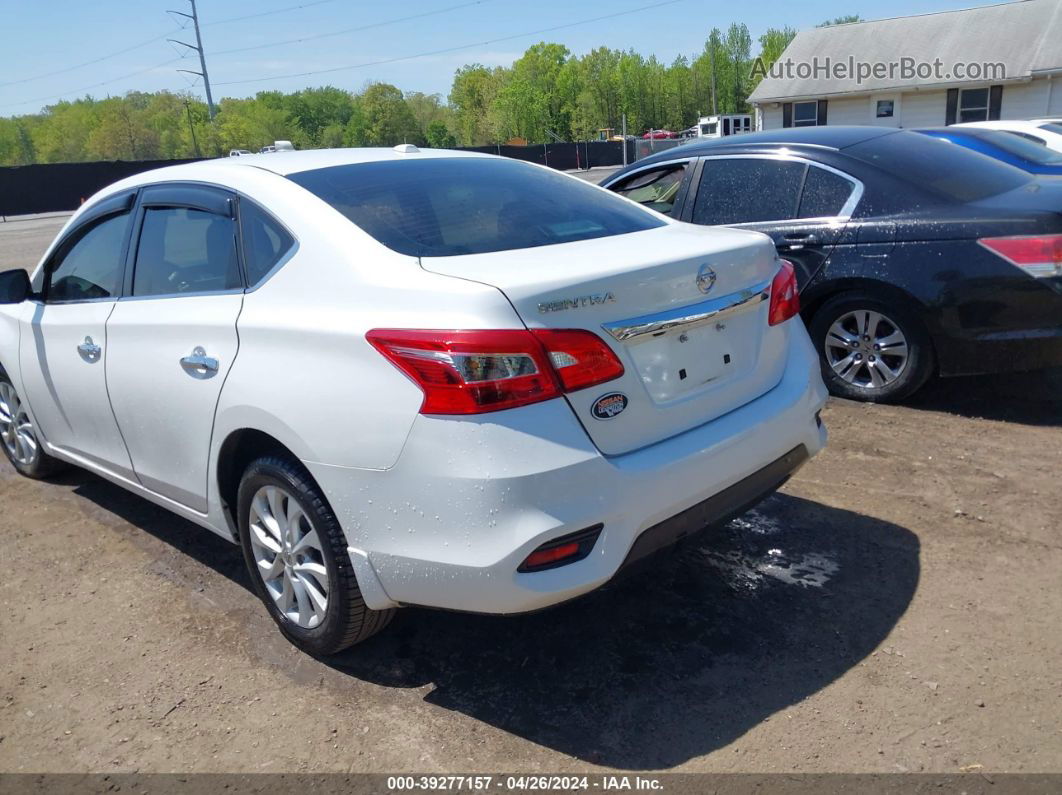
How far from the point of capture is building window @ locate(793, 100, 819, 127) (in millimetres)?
39969

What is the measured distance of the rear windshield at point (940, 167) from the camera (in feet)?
16.5

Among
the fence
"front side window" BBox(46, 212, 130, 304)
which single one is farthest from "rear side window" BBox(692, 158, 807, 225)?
the fence

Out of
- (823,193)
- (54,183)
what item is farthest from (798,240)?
(54,183)

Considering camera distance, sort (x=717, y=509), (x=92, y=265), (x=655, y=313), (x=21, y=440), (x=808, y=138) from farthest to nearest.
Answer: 1. (x=808, y=138)
2. (x=21, y=440)
3. (x=92, y=265)
4. (x=717, y=509)
5. (x=655, y=313)

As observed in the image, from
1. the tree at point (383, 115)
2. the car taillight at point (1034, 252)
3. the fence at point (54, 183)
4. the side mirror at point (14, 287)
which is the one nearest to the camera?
the side mirror at point (14, 287)

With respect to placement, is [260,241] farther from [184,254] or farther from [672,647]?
[672,647]

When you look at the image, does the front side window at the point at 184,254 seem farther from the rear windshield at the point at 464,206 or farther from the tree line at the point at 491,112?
the tree line at the point at 491,112

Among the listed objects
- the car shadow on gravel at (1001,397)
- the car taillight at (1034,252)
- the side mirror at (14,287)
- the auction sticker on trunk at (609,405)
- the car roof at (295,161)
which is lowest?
the car shadow on gravel at (1001,397)

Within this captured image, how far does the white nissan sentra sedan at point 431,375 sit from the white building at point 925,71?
3670 centimetres

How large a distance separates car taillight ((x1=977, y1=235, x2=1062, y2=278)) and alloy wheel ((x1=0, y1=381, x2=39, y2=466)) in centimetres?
528

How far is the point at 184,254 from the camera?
3.48 m

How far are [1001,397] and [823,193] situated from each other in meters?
1.65

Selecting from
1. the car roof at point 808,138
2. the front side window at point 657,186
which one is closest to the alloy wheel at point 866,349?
the car roof at point 808,138

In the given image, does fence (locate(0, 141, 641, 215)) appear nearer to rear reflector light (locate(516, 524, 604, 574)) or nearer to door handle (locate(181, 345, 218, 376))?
door handle (locate(181, 345, 218, 376))
